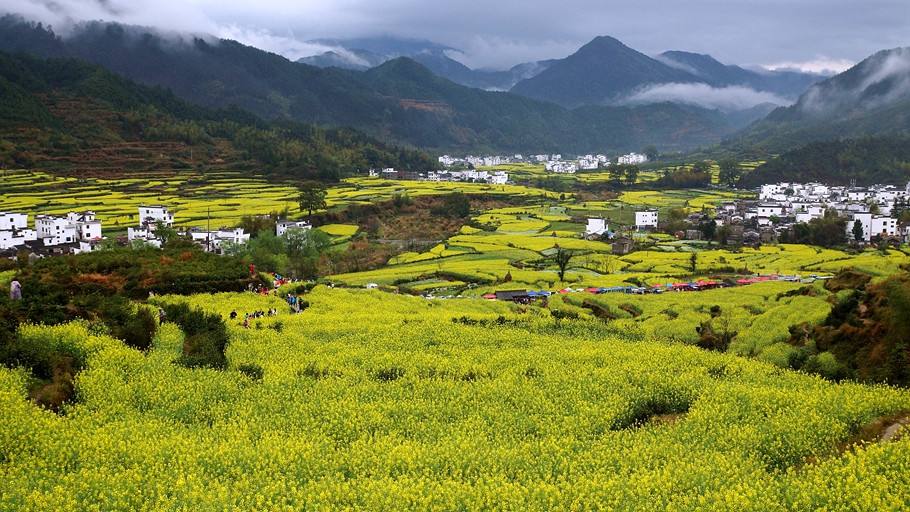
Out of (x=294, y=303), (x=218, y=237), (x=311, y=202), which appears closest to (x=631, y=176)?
(x=311, y=202)

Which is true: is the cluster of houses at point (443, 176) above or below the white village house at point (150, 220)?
above

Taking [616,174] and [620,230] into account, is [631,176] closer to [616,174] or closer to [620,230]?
[616,174]

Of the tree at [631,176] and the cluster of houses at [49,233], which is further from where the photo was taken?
the tree at [631,176]

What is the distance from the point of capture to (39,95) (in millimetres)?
147375

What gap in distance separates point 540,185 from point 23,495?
159 metres

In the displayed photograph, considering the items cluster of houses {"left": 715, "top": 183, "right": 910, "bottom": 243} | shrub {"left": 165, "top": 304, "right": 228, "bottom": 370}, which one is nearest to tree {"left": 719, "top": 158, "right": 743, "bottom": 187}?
cluster of houses {"left": 715, "top": 183, "right": 910, "bottom": 243}

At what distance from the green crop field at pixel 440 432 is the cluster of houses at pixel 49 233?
58.3 m

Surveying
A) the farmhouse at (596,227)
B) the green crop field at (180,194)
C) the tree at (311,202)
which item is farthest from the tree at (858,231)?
the tree at (311,202)

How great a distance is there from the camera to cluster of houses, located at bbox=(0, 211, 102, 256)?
236 ft

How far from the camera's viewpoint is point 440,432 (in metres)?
16.2

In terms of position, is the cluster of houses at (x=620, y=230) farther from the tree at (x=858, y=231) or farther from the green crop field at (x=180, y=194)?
the green crop field at (x=180, y=194)

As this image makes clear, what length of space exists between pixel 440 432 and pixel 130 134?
150574 mm

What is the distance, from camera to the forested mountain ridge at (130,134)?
12631 centimetres

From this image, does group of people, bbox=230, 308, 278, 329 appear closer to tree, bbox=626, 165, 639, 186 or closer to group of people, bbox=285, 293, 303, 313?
group of people, bbox=285, 293, 303, 313
